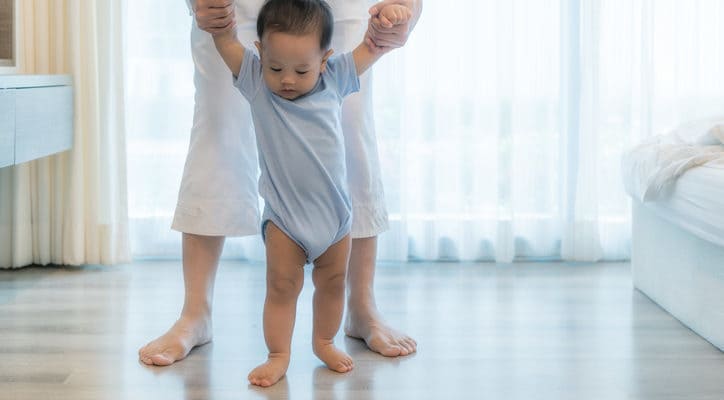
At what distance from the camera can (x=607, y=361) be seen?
1.89m

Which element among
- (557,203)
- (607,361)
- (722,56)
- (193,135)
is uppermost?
(722,56)

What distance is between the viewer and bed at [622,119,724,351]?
2.00 meters

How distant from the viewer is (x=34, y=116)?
7.90 feet

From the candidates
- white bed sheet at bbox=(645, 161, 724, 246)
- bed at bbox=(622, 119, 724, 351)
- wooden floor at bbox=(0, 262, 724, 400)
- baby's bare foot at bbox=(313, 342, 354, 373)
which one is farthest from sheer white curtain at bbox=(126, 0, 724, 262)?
baby's bare foot at bbox=(313, 342, 354, 373)

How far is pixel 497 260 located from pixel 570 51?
66 cm

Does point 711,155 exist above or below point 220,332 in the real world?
above

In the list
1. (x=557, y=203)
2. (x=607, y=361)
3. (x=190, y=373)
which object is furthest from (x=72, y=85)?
(x=607, y=361)

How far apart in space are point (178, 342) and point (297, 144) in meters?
0.47

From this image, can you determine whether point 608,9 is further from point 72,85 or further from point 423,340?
point 72,85

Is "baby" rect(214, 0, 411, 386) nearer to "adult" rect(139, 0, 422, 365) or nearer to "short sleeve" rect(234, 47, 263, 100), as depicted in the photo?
"short sleeve" rect(234, 47, 263, 100)

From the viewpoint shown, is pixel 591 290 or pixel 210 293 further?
pixel 591 290

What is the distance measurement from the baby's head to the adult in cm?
26

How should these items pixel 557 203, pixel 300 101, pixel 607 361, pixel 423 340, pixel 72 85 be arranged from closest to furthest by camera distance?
pixel 300 101 < pixel 607 361 < pixel 423 340 < pixel 72 85 < pixel 557 203

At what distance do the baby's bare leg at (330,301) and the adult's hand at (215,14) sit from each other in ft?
1.42
